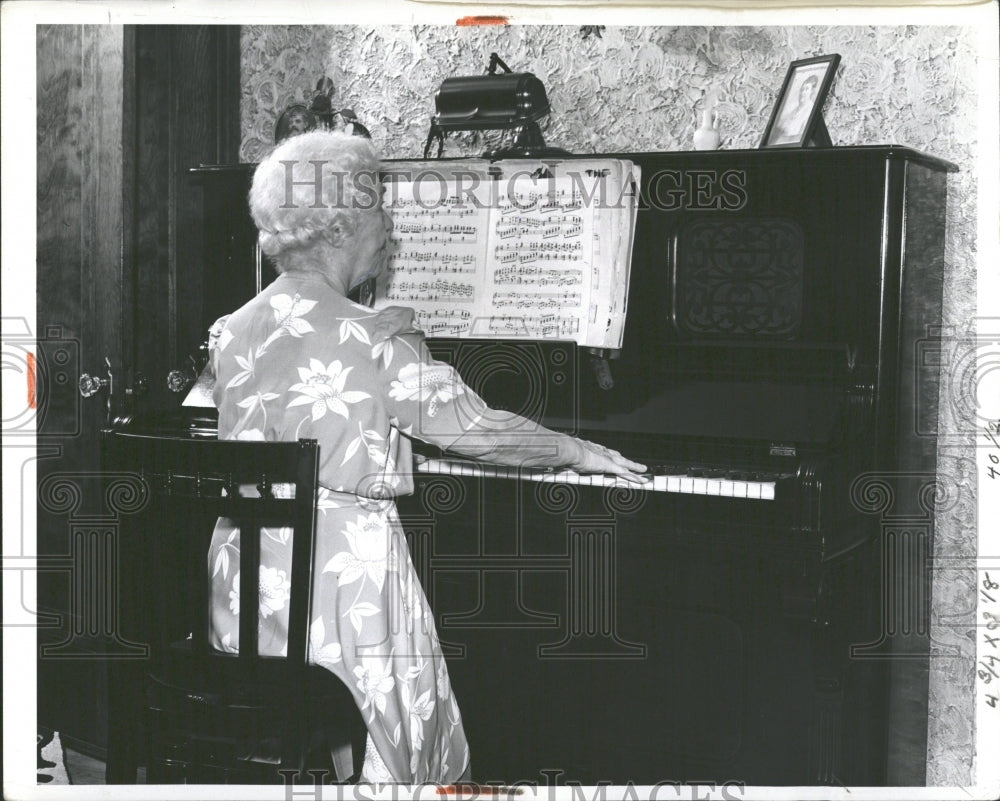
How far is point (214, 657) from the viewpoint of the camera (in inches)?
72.9

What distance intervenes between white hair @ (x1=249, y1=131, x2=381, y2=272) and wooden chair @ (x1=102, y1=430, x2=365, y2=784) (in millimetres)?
486

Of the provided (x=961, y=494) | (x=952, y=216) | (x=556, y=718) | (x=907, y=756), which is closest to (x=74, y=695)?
(x=556, y=718)

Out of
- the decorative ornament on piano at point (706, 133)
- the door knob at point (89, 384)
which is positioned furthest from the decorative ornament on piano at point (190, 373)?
the decorative ornament on piano at point (706, 133)

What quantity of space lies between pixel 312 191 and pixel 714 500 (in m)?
1.03

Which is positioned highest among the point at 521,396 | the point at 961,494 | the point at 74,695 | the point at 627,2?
the point at 627,2

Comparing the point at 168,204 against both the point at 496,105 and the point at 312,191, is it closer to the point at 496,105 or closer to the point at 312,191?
the point at 496,105

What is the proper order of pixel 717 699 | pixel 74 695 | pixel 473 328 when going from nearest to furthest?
pixel 717 699, pixel 473 328, pixel 74 695

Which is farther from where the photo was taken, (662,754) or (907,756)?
(907,756)

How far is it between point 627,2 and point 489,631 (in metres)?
1.51

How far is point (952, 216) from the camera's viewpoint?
272cm

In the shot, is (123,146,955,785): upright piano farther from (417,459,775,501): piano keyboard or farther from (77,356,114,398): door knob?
(77,356,114,398): door knob

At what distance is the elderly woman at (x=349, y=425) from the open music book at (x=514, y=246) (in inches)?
23.2

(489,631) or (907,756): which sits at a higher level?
(489,631)

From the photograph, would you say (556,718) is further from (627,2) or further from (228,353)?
(627,2)
